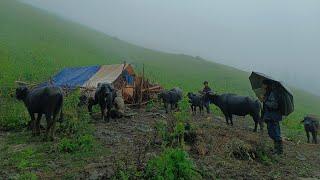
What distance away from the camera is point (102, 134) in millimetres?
14273

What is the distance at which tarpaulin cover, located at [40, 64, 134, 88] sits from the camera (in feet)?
88.7

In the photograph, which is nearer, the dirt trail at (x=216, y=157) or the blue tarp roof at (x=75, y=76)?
the dirt trail at (x=216, y=157)

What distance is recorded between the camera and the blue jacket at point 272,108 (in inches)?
488

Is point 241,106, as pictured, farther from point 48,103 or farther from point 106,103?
point 48,103

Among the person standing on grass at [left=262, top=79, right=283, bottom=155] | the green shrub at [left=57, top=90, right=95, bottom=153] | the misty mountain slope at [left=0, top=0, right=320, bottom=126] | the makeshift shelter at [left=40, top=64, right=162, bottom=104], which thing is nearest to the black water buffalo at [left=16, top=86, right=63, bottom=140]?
the green shrub at [left=57, top=90, right=95, bottom=153]

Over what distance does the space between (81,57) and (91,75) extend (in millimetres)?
28450

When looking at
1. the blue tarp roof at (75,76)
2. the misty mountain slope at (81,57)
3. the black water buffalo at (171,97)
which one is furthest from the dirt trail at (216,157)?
the misty mountain slope at (81,57)

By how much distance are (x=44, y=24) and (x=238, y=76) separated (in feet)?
121

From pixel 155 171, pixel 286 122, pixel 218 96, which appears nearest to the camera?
pixel 155 171

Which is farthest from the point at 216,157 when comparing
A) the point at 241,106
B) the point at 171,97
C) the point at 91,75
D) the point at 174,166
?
the point at 91,75

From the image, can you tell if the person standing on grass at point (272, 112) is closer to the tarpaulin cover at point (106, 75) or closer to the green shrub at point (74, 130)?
the green shrub at point (74, 130)

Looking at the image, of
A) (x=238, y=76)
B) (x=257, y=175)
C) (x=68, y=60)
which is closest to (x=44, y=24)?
(x=68, y=60)

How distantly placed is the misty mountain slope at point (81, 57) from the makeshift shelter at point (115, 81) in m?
5.27

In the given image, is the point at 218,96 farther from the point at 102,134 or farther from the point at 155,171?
the point at 155,171
